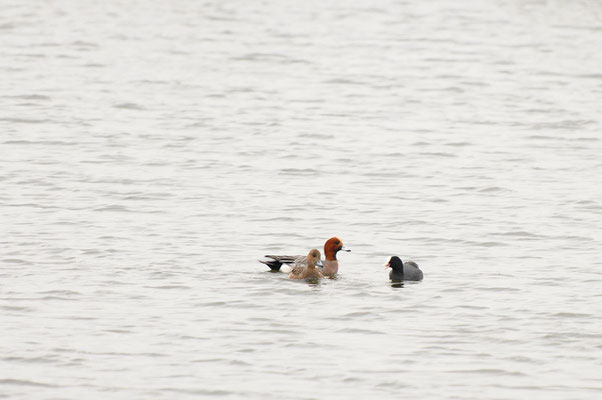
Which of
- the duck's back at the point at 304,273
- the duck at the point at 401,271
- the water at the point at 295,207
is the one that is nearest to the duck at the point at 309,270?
the duck's back at the point at 304,273

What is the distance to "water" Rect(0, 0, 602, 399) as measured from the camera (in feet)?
38.2

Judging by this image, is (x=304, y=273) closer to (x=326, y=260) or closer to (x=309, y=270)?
(x=309, y=270)

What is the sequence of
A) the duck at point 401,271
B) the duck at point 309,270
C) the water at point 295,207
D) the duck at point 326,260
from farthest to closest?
the duck at point 326,260
the duck at point 309,270
the duck at point 401,271
the water at point 295,207

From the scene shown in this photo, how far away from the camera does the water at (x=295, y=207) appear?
38.2 feet

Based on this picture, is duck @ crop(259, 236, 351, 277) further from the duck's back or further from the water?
the water

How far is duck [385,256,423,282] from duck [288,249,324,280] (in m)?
0.91

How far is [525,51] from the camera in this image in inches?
1414

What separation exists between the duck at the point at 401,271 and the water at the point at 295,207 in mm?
167

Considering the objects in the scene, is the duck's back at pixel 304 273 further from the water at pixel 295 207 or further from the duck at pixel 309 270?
the water at pixel 295 207

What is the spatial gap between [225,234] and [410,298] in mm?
4054

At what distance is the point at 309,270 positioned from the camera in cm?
1468

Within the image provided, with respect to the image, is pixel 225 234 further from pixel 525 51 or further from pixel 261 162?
pixel 525 51

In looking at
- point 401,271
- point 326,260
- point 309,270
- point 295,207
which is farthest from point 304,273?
point 295,207

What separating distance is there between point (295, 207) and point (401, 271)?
4.85 metres
